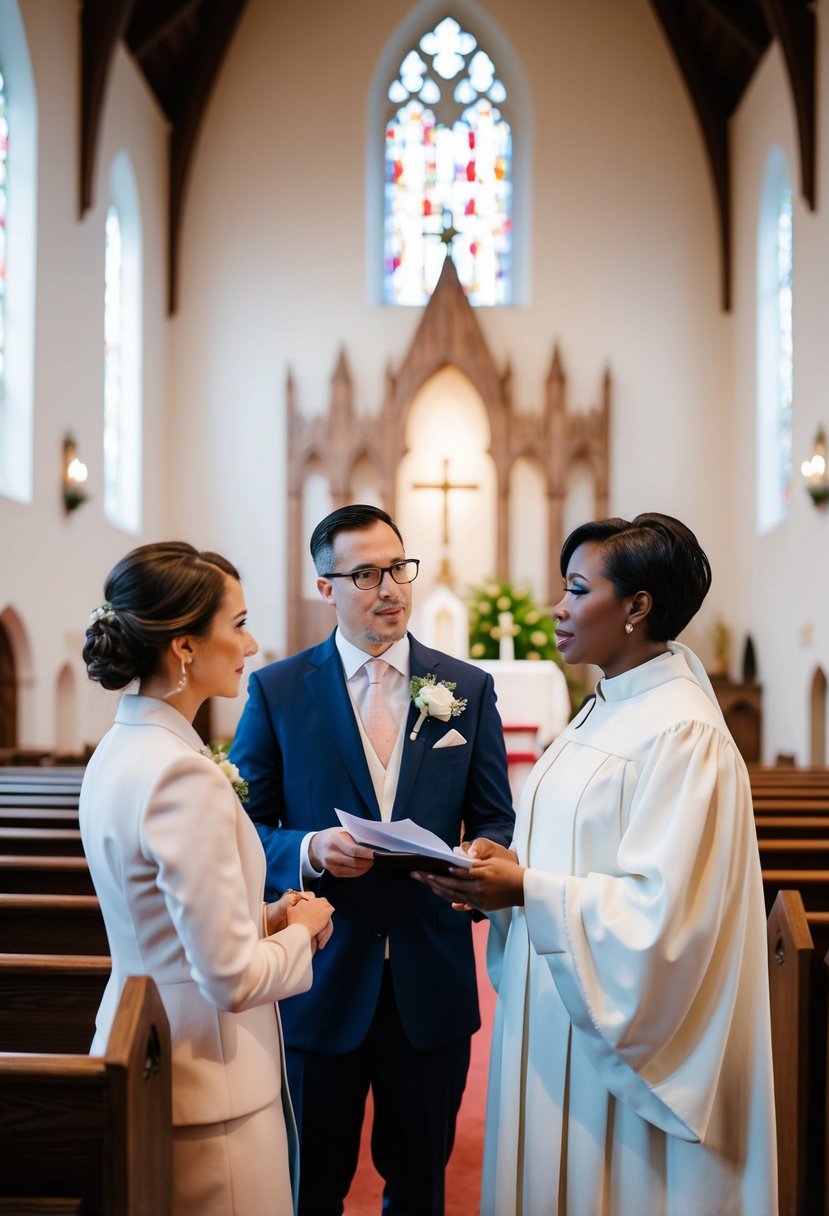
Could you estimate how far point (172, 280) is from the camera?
36.3ft

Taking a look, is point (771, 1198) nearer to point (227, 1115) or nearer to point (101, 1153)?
point (227, 1115)

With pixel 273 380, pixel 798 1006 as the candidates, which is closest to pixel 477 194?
pixel 273 380

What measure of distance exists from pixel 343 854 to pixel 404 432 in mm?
9002

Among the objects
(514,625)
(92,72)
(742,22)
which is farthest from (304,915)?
(742,22)

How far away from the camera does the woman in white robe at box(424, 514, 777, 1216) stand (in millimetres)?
1695

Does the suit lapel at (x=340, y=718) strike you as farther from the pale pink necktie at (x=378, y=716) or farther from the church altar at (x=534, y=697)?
the church altar at (x=534, y=697)

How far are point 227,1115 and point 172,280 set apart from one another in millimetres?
10407

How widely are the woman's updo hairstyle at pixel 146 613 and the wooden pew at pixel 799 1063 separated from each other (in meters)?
1.20

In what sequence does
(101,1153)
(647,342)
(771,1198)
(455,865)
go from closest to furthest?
1. (101,1153)
2. (771,1198)
3. (455,865)
4. (647,342)

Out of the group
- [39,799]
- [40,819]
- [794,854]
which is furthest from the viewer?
[39,799]

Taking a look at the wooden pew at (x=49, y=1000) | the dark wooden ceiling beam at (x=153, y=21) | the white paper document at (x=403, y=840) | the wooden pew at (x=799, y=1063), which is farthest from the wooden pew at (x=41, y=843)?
the dark wooden ceiling beam at (x=153, y=21)

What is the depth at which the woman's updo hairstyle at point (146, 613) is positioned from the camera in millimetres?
1631

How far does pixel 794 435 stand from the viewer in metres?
8.91

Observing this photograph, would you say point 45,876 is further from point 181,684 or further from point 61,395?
point 61,395
